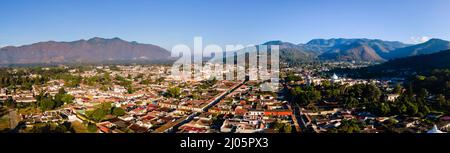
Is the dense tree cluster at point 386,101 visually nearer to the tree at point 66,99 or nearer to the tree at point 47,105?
the tree at point 66,99

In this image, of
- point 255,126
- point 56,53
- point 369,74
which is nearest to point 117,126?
point 255,126

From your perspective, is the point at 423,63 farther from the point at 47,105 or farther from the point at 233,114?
the point at 47,105

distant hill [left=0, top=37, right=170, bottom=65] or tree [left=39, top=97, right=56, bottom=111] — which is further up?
distant hill [left=0, top=37, right=170, bottom=65]

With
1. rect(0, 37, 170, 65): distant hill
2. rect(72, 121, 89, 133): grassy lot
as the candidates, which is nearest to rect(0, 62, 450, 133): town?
rect(72, 121, 89, 133): grassy lot

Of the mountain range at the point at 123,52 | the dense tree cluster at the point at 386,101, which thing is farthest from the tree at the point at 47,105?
the mountain range at the point at 123,52

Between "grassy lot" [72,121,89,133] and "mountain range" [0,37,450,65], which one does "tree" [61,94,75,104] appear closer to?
"grassy lot" [72,121,89,133]

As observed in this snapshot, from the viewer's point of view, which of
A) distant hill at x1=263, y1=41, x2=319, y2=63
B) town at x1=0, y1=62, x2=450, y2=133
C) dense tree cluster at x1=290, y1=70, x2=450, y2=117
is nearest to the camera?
town at x1=0, y1=62, x2=450, y2=133

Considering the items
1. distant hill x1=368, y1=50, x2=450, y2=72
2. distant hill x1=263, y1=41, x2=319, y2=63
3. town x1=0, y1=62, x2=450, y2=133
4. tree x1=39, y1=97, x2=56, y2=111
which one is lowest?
town x1=0, y1=62, x2=450, y2=133

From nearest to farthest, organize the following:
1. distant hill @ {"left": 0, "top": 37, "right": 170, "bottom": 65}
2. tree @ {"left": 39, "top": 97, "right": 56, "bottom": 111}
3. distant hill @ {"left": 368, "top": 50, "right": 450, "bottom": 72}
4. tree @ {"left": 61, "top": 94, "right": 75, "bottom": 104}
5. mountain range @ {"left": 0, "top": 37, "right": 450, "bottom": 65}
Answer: tree @ {"left": 39, "top": 97, "right": 56, "bottom": 111}
tree @ {"left": 61, "top": 94, "right": 75, "bottom": 104}
distant hill @ {"left": 368, "top": 50, "right": 450, "bottom": 72}
mountain range @ {"left": 0, "top": 37, "right": 450, "bottom": 65}
distant hill @ {"left": 0, "top": 37, "right": 170, "bottom": 65}
